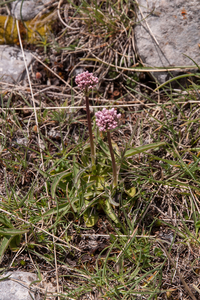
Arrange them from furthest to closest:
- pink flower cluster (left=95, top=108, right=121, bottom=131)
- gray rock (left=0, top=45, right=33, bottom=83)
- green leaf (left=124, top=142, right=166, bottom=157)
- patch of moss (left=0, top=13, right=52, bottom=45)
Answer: patch of moss (left=0, top=13, right=52, bottom=45) < gray rock (left=0, top=45, right=33, bottom=83) < green leaf (left=124, top=142, right=166, bottom=157) < pink flower cluster (left=95, top=108, right=121, bottom=131)

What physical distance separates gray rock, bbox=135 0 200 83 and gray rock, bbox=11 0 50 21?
173 centimetres

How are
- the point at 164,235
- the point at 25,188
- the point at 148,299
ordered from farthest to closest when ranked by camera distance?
the point at 25,188 < the point at 164,235 < the point at 148,299

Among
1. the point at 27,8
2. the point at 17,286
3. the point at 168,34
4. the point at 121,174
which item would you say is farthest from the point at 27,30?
the point at 17,286

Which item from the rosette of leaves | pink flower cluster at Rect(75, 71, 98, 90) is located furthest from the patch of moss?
the rosette of leaves

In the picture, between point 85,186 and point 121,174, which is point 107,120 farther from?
point 121,174

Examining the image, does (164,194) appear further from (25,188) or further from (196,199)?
(25,188)

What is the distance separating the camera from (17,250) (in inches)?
113

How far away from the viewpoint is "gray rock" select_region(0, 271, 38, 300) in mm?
2525

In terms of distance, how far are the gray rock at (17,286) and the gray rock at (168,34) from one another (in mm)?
2891

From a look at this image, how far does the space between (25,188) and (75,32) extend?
2.49 metres

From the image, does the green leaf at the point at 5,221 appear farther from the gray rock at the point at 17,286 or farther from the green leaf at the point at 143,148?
the green leaf at the point at 143,148

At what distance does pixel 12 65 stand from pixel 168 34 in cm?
235

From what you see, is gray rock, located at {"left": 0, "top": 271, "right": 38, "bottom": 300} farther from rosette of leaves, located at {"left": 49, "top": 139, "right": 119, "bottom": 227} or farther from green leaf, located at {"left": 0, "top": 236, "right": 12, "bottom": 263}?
rosette of leaves, located at {"left": 49, "top": 139, "right": 119, "bottom": 227}

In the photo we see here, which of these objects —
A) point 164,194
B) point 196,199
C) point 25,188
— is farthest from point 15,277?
point 196,199
